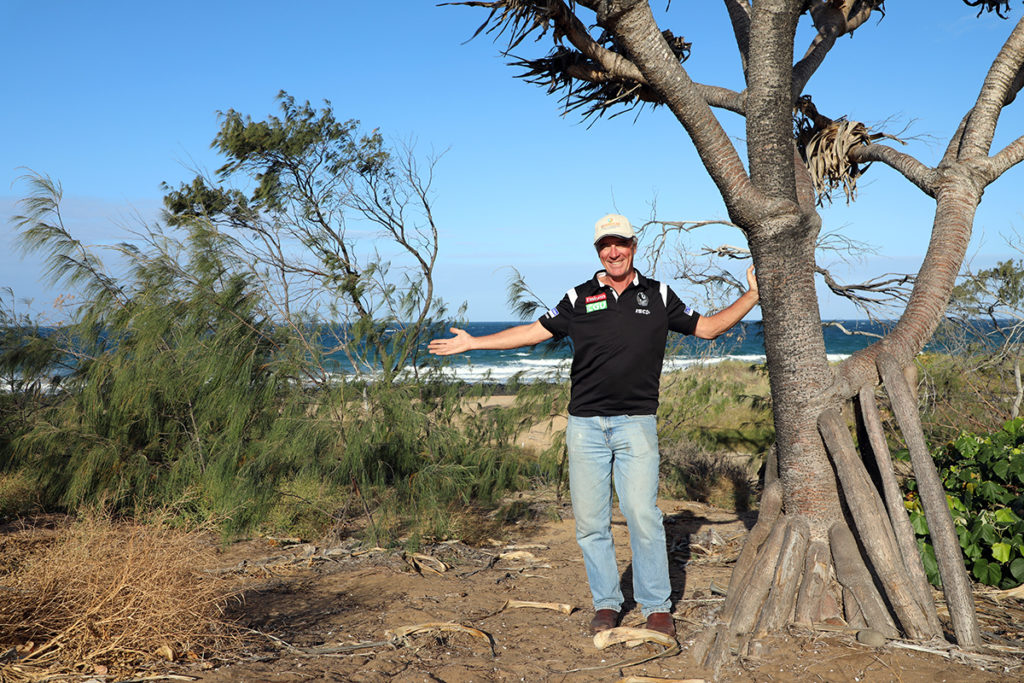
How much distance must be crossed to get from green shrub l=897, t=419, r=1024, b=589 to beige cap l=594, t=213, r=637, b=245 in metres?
2.65

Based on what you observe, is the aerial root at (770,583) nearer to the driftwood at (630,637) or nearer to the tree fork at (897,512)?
the driftwood at (630,637)

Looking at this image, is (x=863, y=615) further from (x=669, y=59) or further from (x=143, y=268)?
(x=143, y=268)

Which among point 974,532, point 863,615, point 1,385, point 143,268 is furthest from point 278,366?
point 974,532

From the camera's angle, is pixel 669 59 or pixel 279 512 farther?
pixel 279 512

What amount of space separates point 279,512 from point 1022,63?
20.5ft

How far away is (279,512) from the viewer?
643cm

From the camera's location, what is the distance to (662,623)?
155 inches

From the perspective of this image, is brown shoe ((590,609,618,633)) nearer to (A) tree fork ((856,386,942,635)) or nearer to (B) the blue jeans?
(B) the blue jeans

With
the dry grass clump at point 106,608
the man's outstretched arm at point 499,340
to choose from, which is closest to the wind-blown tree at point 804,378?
the man's outstretched arm at point 499,340

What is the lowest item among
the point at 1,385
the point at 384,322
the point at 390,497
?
the point at 390,497

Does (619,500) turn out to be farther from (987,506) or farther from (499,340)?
(987,506)

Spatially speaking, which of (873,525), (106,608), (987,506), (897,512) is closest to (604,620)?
(873,525)

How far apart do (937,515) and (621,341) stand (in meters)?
1.80

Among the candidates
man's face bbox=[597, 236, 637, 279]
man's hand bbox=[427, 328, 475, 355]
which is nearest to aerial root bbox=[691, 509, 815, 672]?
man's face bbox=[597, 236, 637, 279]
